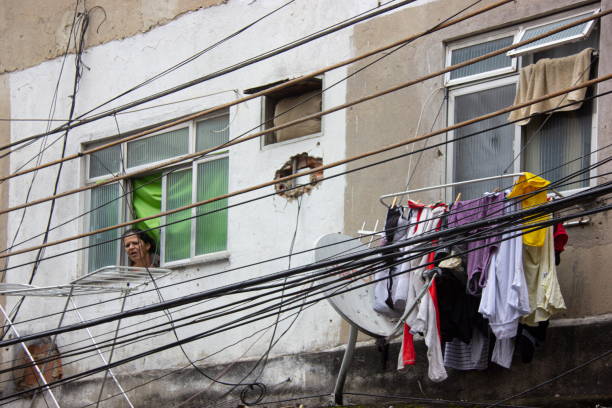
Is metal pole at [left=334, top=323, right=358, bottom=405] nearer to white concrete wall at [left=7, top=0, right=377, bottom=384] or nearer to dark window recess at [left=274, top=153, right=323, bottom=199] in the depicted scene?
white concrete wall at [left=7, top=0, right=377, bottom=384]

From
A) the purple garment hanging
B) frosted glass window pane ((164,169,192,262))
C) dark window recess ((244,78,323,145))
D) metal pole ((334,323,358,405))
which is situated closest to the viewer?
the purple garment hanging

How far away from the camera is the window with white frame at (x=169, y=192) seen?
1384 cm

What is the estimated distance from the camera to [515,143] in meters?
11.5

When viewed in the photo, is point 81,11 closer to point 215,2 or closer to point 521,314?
point 215,2

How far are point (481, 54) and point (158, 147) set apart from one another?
13.5 feet

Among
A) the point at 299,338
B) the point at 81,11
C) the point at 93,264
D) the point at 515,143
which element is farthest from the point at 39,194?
the point at 515,143

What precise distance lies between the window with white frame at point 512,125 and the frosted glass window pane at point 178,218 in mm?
3336

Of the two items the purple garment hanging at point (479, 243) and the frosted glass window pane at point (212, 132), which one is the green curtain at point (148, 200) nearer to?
the frosted glass window pane at point (212, 132)

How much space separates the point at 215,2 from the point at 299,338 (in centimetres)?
387

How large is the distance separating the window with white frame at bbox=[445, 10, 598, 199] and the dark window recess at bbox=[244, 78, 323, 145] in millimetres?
1592

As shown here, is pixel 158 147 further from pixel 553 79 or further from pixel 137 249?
pixel 553 79

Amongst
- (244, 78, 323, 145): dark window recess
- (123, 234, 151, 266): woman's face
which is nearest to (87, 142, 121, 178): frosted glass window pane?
(123, 234, 151, 266): woman's face

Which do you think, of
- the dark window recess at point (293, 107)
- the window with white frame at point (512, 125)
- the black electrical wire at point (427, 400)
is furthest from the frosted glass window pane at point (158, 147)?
the black electrical wire at point (427, 400)

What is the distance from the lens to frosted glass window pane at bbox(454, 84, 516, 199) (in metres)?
11.6
